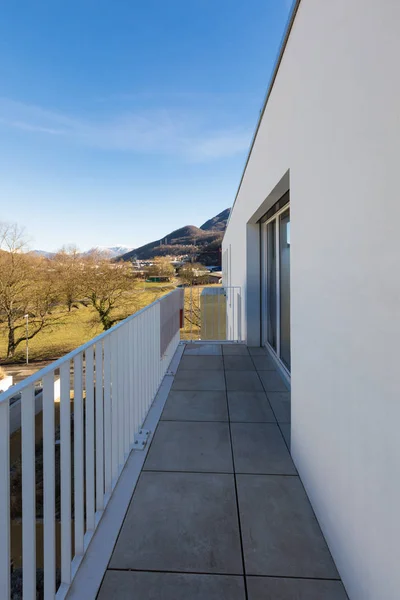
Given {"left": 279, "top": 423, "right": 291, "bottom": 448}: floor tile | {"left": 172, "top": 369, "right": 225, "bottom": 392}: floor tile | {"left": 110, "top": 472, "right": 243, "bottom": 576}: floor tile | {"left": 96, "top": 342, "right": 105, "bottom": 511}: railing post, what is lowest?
{"left": 110, "top": 472, "right": 243, "bottom": 576}: floor tile

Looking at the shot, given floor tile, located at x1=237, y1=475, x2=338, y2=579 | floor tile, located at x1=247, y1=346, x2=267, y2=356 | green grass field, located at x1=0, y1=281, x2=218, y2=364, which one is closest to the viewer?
floor tile, located at x1=237, y1=475, x2=338, y2=579

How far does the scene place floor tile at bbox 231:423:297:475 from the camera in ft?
6.43

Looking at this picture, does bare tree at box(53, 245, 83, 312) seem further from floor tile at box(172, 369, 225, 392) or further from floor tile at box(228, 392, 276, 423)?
floor tile at box(228, 392, 276, 423)

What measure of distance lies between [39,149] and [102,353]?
65.8 feet

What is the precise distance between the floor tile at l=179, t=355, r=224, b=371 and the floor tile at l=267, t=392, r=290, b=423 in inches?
39.1

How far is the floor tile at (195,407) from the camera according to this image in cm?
264

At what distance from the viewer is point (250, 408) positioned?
283 centimetres

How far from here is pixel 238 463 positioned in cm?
201

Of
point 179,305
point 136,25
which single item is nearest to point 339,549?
point 179,305

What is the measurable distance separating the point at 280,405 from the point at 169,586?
6.29 feet

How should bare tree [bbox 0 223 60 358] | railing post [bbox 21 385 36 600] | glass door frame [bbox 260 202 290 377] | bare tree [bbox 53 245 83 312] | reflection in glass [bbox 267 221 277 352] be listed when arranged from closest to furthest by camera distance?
1. railing post [bbox 21 385 36 600]
2. glass door frame [bbox 260 202 290 377]
3. reflection in glass [bbox 267 221 277 352]
4. bare tree [bbox 0 223 60 358]
5. bare tree [bbox 53 245 83 312]

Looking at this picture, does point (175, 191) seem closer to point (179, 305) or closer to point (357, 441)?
point (179, 305)

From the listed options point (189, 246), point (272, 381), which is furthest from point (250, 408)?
point (189, 246)

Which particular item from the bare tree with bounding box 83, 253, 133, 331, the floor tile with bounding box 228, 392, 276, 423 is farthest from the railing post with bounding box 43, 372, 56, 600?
the bare tree with bounding box 83, 253, 133, 331
